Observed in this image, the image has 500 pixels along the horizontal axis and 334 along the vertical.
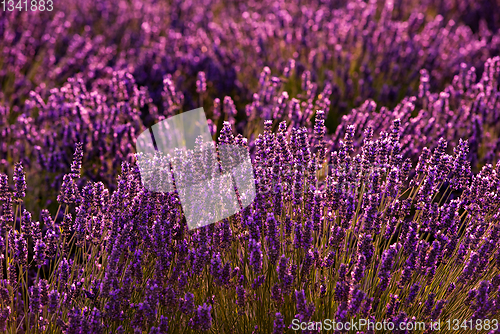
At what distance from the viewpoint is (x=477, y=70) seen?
18.7 feet

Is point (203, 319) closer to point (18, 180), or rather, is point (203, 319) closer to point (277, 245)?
point (277, 245)

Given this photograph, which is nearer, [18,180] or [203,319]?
[203,319]

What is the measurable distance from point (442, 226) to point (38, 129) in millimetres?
3791

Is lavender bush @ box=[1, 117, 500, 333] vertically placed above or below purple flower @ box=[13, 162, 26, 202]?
below

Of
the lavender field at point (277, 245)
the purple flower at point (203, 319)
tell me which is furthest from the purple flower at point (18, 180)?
the purple flower at point (203, 319)

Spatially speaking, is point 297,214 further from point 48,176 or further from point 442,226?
point 48,176

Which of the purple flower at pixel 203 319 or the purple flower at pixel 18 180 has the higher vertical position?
the purple flower at pixel 18 180

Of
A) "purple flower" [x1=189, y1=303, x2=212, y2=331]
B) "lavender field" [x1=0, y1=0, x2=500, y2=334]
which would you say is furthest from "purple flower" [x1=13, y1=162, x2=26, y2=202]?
"purple flower" [x1=189, y1=303, x2=212, y2=331]

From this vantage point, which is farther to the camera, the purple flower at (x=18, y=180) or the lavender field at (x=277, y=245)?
the purple flower at (x=18, y=180)

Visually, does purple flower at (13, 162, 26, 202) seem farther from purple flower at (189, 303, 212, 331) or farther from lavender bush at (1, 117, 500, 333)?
purple flower at (189, 303, 212, 331)

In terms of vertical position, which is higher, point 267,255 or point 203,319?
point 267,255

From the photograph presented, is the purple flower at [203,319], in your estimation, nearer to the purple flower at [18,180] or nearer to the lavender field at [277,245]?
the lavender field at [277,245]

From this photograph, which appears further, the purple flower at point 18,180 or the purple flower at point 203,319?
the purple flower at point 18,180

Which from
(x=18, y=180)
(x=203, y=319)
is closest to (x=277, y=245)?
(x=203, y=319)
